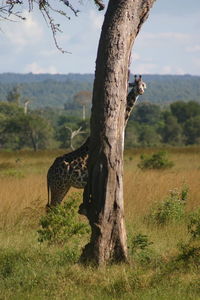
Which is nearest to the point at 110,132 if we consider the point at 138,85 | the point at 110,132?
the point at 110,132

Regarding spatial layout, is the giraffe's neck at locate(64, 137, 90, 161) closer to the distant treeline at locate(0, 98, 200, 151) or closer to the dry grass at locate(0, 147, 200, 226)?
the dry grass at locate(0, 147, 200, 226)

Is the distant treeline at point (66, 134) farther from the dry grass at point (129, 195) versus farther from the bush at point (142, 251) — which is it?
the bush at point (142, 251)

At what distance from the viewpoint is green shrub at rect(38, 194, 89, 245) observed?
856 centimetres

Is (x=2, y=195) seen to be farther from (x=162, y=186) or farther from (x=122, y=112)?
(x=122, y=112)

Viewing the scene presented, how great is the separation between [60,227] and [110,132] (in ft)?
6.16

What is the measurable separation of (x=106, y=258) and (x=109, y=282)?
27.2 inches

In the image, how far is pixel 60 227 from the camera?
8609mm

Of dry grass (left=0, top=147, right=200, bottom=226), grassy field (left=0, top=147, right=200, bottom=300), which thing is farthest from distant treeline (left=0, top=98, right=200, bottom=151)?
grassy field (left=0, top=147, right=200, bottom=300)

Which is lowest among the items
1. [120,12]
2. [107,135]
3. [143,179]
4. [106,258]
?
[143,179]

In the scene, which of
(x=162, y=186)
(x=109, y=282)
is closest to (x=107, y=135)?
(x=109, y=282)

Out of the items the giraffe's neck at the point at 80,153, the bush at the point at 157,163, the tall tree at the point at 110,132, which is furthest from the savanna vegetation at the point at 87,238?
the bush at the point at 157,163

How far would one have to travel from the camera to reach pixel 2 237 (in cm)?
955

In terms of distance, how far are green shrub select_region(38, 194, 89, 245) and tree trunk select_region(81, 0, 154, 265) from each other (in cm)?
126

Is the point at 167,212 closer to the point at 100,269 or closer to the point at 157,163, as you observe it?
the point at 100,269
